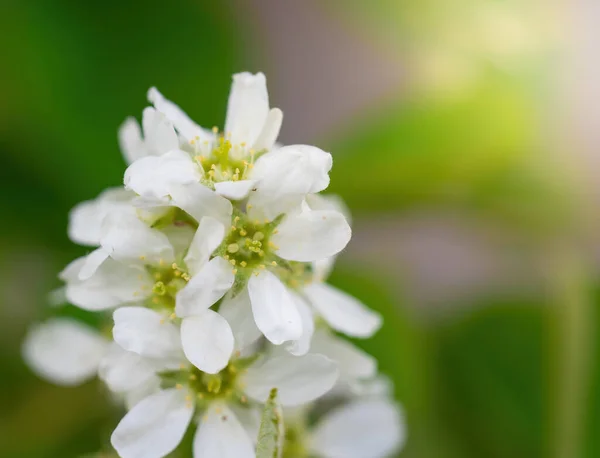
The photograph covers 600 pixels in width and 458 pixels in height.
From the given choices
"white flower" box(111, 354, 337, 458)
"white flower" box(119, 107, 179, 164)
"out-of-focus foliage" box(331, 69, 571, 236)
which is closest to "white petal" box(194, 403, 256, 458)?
"white flower" box(111, 354, 337, 458)

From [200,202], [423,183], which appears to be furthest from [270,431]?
[423,183]

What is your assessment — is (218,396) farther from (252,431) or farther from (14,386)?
(14,386)

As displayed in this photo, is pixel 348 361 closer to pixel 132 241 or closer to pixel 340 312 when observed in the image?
pixel 340 312

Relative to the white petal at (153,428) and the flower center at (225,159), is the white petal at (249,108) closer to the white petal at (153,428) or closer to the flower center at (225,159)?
the flower center at (225,159)

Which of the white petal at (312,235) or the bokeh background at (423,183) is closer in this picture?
the white petal at (312,235)

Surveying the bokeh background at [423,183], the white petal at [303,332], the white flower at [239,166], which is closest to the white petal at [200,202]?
the white flower at [239,166]

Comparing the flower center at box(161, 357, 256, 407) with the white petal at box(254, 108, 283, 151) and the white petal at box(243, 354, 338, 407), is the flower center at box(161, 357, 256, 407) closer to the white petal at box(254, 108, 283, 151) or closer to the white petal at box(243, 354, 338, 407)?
the white petal at box(243, 354, 338, 407)

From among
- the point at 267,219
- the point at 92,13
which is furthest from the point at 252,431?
the point at 92,13
